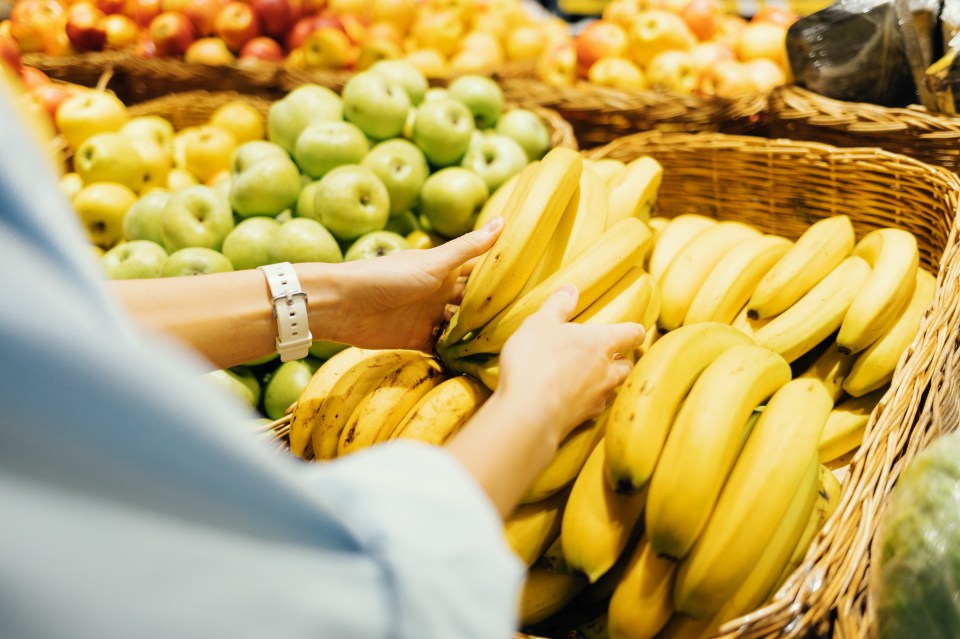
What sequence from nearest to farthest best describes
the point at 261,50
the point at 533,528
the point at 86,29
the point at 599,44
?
the point at 533,528 < the point at 599,44 < the point at 261,50 < the point at 86,29

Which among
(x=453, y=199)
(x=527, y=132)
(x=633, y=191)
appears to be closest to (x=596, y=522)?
(x=633, y=191)

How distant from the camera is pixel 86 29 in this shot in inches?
122

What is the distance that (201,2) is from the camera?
301 cm

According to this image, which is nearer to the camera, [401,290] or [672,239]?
[401,290]

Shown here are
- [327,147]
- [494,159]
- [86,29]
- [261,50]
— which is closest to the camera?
[327,147]

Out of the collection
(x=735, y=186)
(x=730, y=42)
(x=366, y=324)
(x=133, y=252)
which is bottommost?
(x=133, y=252)

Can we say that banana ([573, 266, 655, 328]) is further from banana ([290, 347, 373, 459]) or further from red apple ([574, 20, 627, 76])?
red apple ([574, 20, 627, 76])

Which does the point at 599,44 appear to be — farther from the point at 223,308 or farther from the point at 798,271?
the point at 223,308

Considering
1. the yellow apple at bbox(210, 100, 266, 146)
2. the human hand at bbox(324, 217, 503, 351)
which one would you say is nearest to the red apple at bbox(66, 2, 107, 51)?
the yellow apple at bbox(210, 100, 266, 146)

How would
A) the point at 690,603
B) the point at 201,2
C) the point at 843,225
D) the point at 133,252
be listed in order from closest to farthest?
the point at 690,603 → the point at 843,225 → the point at 133,252 → the point at 201,2

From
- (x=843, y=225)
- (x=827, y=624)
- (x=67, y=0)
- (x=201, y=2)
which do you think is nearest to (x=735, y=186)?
(x=843, y=225)

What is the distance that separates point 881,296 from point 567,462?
62 centimetres

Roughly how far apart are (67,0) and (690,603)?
12.3 ft

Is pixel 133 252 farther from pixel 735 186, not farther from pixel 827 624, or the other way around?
pixel 827 624
